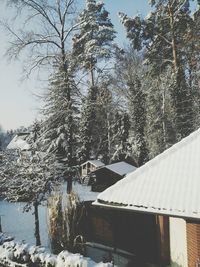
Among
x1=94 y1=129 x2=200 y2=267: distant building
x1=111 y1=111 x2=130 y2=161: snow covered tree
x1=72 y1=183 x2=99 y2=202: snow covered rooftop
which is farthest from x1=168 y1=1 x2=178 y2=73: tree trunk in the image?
x1=94 y1=129 x2=200 y2=267: distant building

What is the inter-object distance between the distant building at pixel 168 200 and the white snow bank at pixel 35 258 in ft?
6.37

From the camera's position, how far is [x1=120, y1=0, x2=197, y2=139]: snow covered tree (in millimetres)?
27094

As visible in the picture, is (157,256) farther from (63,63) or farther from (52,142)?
(52,142)

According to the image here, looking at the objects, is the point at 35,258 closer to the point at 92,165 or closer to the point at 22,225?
the point at 22,225

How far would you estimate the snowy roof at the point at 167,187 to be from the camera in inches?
291

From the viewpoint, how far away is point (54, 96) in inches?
983

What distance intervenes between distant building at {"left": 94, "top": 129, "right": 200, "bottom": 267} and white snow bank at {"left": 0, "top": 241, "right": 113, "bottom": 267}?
6.37ft

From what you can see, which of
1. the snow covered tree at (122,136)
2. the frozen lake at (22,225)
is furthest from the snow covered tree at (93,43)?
the frozen lake at (22,225)

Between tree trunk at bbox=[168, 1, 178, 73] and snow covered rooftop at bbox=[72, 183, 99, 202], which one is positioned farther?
snow covered rooftop at bbox=[72, 183, 99, 202]

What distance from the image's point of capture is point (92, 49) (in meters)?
35.8

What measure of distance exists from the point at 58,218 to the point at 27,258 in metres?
1.81

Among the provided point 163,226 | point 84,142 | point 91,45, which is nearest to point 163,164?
point 163,226

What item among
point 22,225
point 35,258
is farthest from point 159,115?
point 35,258

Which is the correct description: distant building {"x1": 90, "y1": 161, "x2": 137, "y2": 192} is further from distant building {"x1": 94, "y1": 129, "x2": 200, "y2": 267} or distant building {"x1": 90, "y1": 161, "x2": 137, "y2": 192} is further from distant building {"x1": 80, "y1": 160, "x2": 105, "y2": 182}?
distant building {"x1": 94, "y1": 129, "x2": 200, "y2": 267}
